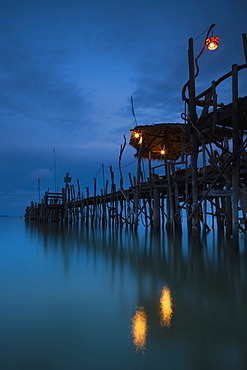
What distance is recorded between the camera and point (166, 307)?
312cm

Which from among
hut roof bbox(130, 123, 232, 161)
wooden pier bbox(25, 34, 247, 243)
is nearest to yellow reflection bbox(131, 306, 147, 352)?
wooden pier bbox(25, 34, 247, 243)

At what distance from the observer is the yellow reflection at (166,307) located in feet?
8.78

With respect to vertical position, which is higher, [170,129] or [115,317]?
[170,129]

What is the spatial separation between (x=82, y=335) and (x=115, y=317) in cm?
54

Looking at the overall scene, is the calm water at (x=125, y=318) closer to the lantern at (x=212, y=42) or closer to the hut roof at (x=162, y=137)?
the lantern at (x=212, y=42)

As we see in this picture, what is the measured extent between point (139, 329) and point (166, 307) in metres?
0.72

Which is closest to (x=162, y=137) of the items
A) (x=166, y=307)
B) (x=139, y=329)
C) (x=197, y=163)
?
(x=197, y=163)

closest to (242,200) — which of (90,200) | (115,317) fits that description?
(115,317)

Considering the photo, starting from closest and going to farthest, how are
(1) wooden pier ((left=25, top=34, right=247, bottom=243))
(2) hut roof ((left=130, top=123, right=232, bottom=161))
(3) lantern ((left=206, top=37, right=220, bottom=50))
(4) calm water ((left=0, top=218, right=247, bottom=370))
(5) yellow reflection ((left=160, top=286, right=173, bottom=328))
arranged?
(4) calm water ((left=0, top=218, right=247, bottom=370)), (5) yellow reflection ((left=160, top=286, right=173, bottom=328)), (1) wooden pier ((left=25, top=34, right=247, bottom=243)), (3) lantern ((left=206, top=37, right=220, bottom=50)), (2) hut roof ((left=130, top=123, right=232, bottom=161))

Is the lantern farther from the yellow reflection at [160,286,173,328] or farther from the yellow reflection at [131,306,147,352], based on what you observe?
the yellow reflection at [131,306,147,352]

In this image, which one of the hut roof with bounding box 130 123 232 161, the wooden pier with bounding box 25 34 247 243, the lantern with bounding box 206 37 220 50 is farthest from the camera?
the hut roof with bounding box 130 123 232 161

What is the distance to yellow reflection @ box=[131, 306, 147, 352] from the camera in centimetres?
222

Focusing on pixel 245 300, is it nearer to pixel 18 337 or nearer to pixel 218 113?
pixel 18 337

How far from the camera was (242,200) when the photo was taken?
6.52 meters
